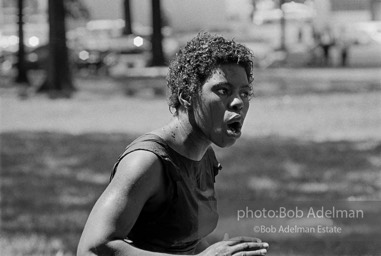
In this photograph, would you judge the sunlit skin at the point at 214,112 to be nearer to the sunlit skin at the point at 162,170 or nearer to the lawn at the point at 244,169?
the sunlit skin at the point at 162,170

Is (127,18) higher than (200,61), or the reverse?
(200,61)

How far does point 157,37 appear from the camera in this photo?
86.1ft

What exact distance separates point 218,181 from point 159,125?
17.6 feet

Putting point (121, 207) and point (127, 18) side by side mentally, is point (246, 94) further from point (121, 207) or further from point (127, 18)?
point (127, 18)

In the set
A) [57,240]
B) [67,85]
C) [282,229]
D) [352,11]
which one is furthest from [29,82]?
[352,11]

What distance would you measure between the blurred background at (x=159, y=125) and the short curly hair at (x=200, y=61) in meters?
0.42

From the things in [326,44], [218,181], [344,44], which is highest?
[218,181]

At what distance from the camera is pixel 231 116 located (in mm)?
2613

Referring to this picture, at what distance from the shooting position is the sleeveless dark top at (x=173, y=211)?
2611 millimetres

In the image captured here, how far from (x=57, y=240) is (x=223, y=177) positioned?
2.94 m

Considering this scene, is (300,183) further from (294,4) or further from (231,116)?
(294,4)

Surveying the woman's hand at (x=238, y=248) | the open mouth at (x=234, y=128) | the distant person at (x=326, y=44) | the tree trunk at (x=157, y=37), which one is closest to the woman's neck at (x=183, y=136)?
the open mouth at (x=234, y=128)

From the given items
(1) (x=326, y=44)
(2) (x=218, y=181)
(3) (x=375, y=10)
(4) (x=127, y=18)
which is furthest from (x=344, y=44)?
(2) (x=218, y=181)

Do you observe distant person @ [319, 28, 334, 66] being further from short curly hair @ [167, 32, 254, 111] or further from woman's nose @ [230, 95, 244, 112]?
woman's nose @ [230, 95, 244, 112]
